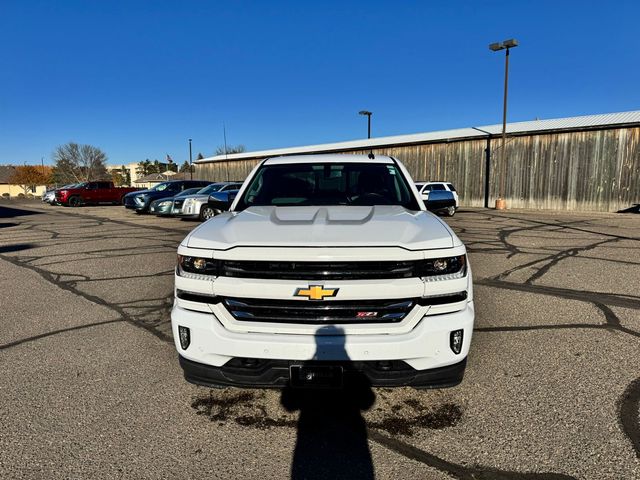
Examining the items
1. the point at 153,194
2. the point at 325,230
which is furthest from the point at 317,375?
the point at 153,194

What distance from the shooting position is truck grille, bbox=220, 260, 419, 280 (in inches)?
97.6

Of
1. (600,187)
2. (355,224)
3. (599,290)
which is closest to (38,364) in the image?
(355,224)

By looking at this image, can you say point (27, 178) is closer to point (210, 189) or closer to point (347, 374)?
point (210, 189)

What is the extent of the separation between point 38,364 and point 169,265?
4217 millimetres

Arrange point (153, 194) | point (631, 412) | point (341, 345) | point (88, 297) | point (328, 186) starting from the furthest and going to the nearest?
point (153, 194)
point (88, 297)
point (328, 186)
point (631, 412)
point (341, 345)

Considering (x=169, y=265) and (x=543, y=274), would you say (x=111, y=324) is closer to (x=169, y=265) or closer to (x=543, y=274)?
(x=169, y=265)

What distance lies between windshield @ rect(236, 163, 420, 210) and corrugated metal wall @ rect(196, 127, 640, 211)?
22509 millimetres

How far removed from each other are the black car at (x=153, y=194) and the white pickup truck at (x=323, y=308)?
18664 millimetres

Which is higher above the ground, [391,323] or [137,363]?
[391,323]

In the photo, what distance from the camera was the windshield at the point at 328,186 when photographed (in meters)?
3.95

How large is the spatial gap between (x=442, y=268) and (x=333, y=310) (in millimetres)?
692

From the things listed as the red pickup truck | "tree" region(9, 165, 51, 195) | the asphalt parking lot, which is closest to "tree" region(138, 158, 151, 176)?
"tree" region(9, 165, 51, 195)

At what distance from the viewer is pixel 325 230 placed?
273 centimetres

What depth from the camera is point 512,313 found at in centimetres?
493
